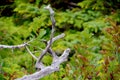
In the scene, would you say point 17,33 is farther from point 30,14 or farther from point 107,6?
point 107,6

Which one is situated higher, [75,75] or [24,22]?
[75,75]

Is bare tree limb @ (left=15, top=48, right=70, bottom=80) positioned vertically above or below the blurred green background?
above

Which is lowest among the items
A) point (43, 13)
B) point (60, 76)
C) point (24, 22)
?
point (24, 22)

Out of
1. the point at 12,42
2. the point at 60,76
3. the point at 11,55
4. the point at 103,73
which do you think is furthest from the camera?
the point at 12,42

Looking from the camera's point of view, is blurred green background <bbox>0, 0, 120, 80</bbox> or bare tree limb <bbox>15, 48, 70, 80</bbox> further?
blurred green background <bbox>0, 0, 120, 80</bbox>

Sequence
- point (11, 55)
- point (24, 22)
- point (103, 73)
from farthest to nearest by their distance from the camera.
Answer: point (24, 22), point (11, 55), point (103, 73)

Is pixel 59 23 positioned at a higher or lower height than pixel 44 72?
lower

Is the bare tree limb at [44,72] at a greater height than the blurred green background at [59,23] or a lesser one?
greater

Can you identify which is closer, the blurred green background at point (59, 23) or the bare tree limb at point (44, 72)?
the bare tree limb at point (44, 72)

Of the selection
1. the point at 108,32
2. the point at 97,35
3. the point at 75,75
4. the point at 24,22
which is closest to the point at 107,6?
the point at 97,35

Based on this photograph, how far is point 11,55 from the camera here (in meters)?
5.35

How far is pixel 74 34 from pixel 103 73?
3.29m

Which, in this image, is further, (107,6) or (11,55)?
(107,6)

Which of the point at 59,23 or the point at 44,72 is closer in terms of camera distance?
the point at 44,72
